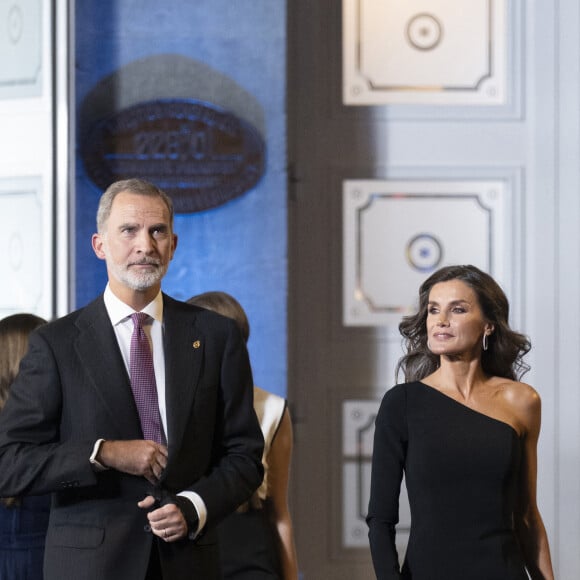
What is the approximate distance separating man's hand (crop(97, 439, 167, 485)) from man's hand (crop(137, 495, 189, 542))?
8 cm

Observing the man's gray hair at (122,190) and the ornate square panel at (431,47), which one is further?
the ornate square panel at (431,47)

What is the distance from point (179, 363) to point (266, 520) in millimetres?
933

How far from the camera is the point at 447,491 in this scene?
2.44 meters

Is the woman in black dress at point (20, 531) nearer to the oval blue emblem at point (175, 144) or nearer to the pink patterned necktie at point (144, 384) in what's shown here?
the pink patterned necktie at point (144, 384)

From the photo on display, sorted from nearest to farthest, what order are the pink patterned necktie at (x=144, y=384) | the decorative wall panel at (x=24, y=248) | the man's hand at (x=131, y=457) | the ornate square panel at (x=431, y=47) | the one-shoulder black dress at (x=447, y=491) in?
1. the man's hand at (x=131, y=457)
2. the pink patterned necktie at (x=144, y=384)
3. the one-shoulder black dress at (x=447, y=491)
4. the decorative wall panel at (x=24, y=248)
5. the ornate square panel at (x=431, y=47)

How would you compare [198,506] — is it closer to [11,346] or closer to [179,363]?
[179,363]

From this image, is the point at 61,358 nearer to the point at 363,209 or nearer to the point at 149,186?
the point at 149,186

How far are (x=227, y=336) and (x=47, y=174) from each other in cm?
250

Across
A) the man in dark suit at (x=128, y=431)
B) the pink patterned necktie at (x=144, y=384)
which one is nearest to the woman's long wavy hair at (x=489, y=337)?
the man in dark suit at (x=128, y=431)

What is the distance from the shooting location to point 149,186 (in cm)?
223

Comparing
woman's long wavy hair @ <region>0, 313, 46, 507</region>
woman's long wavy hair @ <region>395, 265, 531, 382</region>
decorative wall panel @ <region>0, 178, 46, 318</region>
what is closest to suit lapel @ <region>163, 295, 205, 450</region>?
woman's long wavy hair @ <region>395, 265, 531, 382</region>

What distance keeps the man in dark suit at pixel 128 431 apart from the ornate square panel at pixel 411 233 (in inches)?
109

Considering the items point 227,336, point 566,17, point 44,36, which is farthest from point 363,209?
point 227,336

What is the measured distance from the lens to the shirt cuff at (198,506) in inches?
82.4
